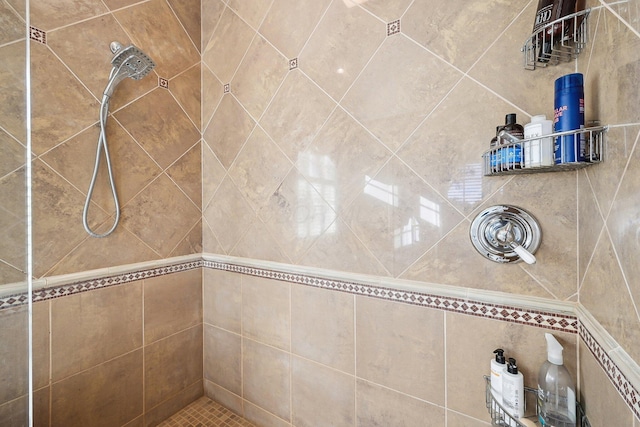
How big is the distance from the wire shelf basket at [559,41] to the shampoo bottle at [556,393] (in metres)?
0.74

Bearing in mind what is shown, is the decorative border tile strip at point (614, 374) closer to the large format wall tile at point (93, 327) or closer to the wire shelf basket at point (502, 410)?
the wire shelf basket at point (502, 410)

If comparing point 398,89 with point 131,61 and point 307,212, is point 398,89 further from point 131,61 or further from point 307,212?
point 131,61

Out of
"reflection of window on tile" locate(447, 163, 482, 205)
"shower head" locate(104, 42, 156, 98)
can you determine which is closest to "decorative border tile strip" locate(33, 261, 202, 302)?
"shower head" locate(104, 42, 156, 98)

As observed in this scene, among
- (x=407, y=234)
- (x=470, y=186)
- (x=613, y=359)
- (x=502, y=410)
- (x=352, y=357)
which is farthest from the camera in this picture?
(x=352, y=357)

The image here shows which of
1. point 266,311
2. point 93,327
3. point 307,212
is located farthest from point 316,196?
point 93,327

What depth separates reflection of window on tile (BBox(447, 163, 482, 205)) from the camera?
87 centimetres

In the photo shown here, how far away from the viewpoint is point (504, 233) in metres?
0.81

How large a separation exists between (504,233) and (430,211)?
219mm

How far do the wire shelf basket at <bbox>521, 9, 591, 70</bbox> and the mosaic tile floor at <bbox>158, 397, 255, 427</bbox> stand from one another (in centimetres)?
184

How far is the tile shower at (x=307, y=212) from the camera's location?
76 centimetres

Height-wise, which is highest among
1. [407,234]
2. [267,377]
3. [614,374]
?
[407,234]

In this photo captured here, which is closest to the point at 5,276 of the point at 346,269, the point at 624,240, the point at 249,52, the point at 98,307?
the point at 98,307

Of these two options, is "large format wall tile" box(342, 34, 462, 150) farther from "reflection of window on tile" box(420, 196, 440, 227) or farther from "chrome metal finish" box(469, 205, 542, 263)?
"chrome metal finish" box(469, 205, 542, 263)

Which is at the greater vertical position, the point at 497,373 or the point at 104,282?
the point at 104,282
